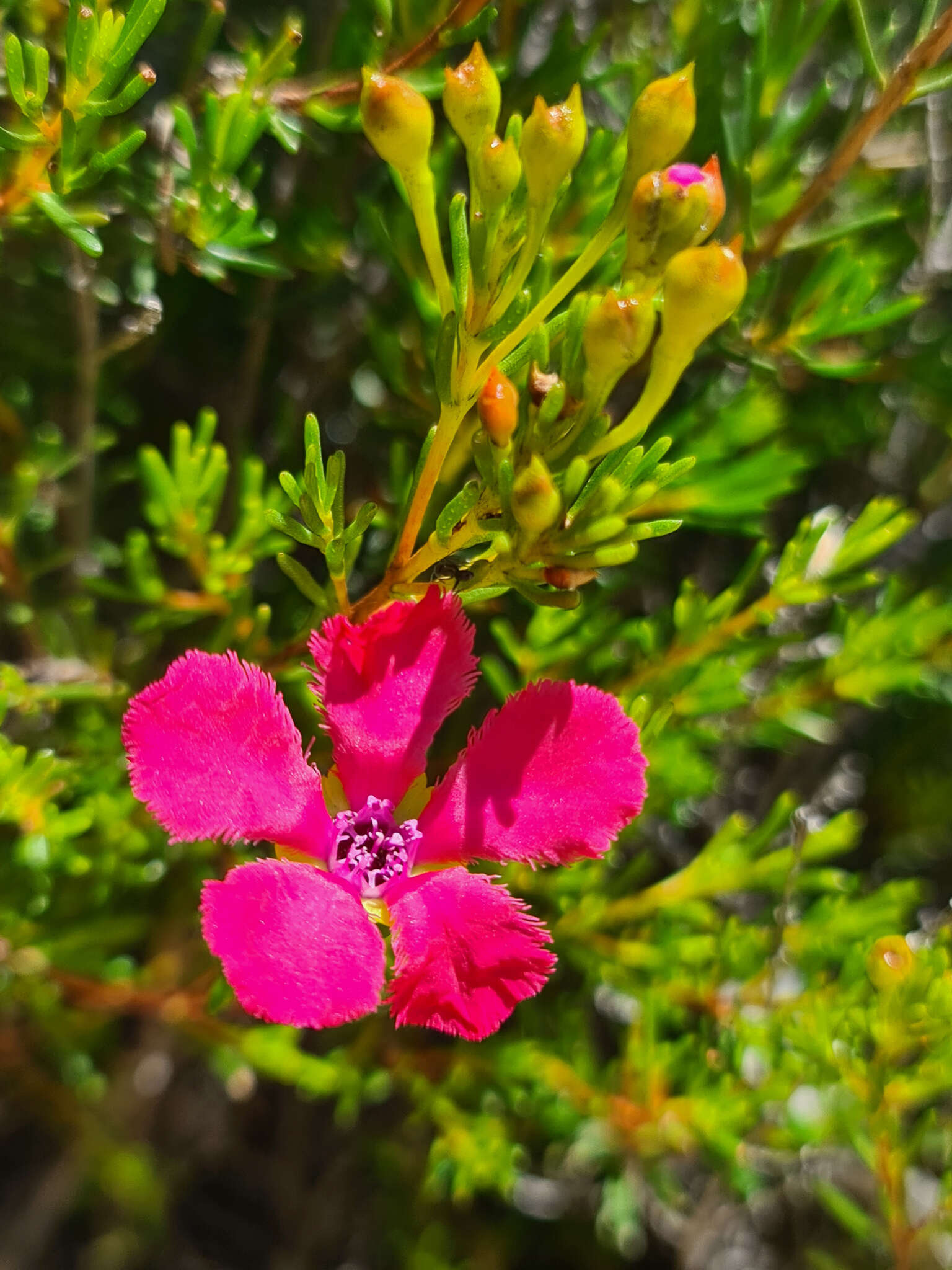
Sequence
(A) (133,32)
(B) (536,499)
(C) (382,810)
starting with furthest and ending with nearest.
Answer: (C) (382,810)
(A) (133,32)
(B) (536,499)

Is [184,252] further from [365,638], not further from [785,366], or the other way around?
[785,366]

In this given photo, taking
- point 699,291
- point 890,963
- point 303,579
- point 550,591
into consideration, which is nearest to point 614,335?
point 699,291

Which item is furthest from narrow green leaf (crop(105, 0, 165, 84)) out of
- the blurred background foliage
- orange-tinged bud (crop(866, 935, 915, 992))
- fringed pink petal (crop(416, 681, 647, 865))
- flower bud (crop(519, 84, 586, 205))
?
orange-tinged bud (crop(866, 935, 915, 992))

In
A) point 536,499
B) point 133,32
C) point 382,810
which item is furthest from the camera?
point 382,810

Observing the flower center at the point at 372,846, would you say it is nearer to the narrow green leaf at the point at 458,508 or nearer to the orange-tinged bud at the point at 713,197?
the narrow green leaf at the point at 458,508

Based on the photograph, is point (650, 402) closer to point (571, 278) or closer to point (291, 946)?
point (571, 278)

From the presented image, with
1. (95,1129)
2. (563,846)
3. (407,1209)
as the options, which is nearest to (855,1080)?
(563,846)
